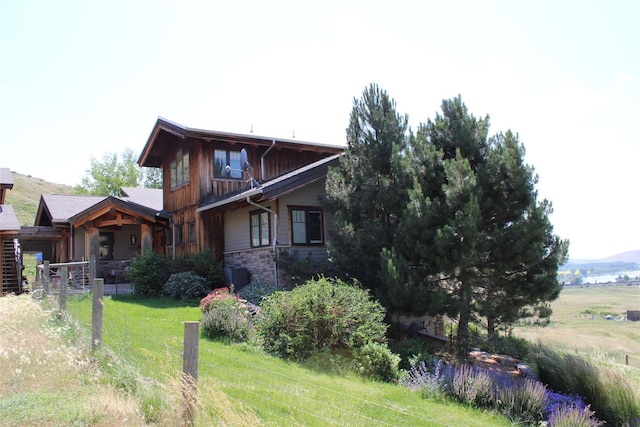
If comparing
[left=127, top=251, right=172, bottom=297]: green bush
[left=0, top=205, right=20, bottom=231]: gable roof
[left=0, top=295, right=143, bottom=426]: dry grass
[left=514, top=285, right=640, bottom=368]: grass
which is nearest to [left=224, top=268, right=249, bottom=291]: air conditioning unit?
[left=127, top=251, right=172, bottom=297]: green bush

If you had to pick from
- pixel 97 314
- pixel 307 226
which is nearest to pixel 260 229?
pixel 307 226

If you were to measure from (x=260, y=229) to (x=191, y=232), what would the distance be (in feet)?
13.7

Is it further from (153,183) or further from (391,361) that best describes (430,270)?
(153,183)

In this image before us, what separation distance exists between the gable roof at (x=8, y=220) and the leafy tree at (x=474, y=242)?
13.9m

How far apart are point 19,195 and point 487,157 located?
7793 centimetres

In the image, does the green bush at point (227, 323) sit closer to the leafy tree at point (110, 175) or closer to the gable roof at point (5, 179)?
the gable roof at point (5, 179)

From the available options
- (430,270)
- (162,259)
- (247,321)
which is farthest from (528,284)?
(162,259)

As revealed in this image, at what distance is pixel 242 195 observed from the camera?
14.3 m

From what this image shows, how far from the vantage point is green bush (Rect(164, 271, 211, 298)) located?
14.5 m

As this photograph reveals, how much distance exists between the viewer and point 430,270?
34.2 feet

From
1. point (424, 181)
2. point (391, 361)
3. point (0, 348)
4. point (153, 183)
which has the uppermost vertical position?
point (153, 183)

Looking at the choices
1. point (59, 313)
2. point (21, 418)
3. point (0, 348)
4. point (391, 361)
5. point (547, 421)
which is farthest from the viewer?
point (59, 313)

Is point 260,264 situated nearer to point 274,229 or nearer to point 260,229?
point 260,229

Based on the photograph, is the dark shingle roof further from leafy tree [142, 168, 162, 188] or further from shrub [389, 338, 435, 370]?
leafy tree [142, 168, 162, 188]
